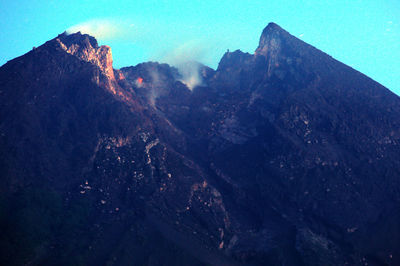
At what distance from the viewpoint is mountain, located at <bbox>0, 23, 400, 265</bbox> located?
140 feet

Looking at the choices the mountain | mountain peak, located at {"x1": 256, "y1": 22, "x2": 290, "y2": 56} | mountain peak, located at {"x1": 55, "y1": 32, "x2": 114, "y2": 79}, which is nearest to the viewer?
the mountain

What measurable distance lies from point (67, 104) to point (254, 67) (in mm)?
57698

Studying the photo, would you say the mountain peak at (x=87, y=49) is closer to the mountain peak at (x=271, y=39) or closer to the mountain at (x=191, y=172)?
the mountain at (x=191, y=172)

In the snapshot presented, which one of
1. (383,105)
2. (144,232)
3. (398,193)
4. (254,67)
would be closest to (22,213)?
(144,232)

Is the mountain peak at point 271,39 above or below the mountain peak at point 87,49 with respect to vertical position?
above

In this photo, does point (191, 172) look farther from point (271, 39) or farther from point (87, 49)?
point (271, 39)

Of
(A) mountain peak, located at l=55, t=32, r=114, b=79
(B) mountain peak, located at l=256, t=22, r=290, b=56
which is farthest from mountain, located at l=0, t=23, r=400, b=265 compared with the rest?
(B) mountain peak, located at l=256, t=22, r=290, b=56

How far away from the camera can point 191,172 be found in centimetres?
5500

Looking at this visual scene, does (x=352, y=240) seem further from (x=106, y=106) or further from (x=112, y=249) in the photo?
(x=106, y=106)

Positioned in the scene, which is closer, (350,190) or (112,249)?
(112,249)

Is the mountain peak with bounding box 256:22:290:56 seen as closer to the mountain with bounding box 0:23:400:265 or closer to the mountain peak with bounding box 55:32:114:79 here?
the mountain with bounding box 0:23:400:265

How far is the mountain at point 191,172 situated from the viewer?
42.8 m

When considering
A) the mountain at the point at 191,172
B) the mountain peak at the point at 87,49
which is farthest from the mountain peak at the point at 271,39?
the mountain peak at the point at 87,49

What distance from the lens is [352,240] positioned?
4400 centimetres
